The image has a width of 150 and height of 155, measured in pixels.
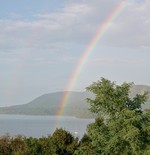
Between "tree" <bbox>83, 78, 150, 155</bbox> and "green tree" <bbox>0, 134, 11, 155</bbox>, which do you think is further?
"green tree" <bbox>0, 134, 11, 155</bbox>

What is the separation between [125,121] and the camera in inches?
797

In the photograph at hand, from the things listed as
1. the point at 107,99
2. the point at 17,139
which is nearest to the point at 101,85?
the point at 107,99

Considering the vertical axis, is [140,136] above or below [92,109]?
below

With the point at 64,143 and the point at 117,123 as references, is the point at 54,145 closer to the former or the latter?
the point at 64,143

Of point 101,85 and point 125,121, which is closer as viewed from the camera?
point 125,121

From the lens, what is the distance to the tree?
795 inches

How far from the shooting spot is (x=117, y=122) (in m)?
20.5

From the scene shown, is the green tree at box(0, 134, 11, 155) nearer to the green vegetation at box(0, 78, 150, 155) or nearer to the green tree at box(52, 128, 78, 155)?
the green vegetation at box(0, 78, 150, 155)

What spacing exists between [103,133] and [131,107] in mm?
2388

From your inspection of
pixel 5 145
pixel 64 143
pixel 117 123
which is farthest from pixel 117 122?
pixel 5 145

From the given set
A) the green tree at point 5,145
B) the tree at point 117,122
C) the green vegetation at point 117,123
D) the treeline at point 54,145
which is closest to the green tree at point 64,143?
the treeline at point 54,145

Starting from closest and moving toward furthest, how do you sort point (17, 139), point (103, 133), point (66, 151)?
point (103, 133)
point (66, 151)
point (17, 139)

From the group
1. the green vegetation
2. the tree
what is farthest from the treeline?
the tree

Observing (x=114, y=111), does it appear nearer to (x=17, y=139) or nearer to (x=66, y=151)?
(x=66, y=151)
